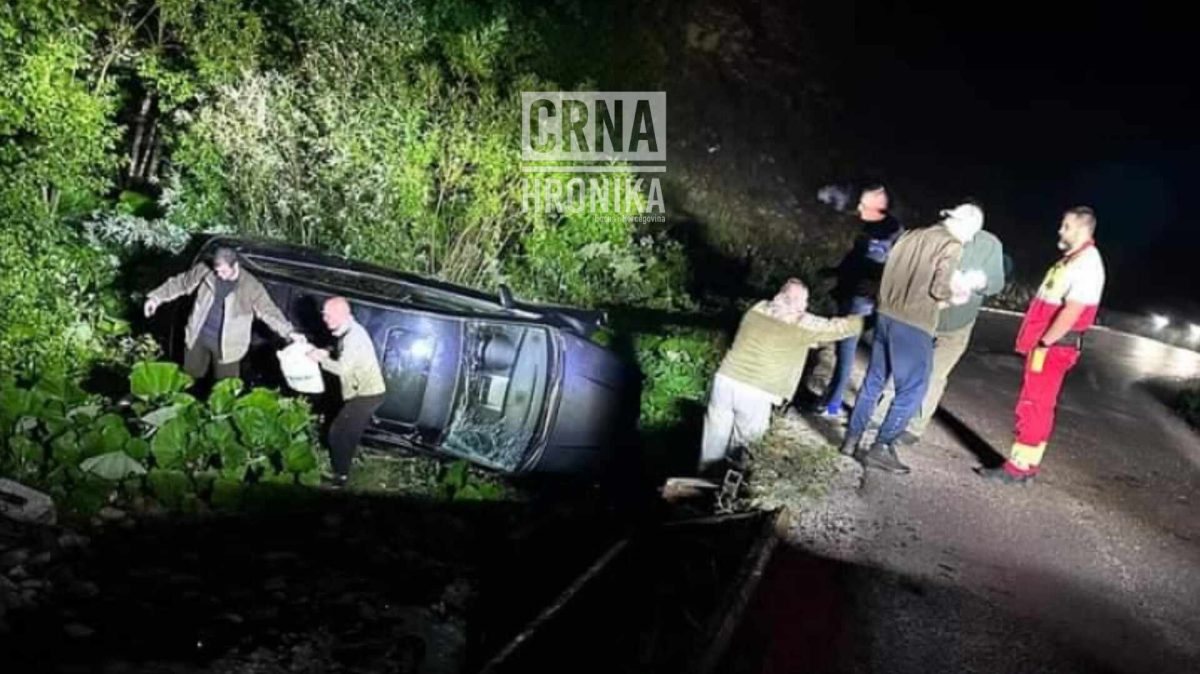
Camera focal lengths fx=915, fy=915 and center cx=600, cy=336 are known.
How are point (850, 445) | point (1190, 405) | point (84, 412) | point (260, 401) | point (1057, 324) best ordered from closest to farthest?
point (1057, 324), point (84, 412), point (260, 401), point (850, 445), point (1190, 405)

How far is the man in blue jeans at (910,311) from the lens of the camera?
5.82 m

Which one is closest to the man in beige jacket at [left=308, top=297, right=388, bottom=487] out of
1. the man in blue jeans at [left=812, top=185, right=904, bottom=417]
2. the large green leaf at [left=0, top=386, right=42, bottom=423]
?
the large green leaf at [left=0, top=386, right=42, bottom=423]

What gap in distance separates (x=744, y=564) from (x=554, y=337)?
2.79 m

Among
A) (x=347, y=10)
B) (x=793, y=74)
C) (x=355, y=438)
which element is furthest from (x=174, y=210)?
(x=793, y=74)

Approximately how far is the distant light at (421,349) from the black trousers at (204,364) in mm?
1324

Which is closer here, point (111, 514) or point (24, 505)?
point (24, 505)

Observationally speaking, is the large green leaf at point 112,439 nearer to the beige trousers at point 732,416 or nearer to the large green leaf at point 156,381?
the large green leaf at point 156,381

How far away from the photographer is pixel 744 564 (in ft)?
15.4

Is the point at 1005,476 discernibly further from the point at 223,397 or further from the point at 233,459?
the point at 223,397

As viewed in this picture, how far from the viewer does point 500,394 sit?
7.08 meters

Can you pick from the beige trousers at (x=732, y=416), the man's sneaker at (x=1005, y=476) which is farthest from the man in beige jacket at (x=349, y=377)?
the man's sneaker at (x=1005, y=476)

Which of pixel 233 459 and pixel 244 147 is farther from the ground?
pixel 244 147

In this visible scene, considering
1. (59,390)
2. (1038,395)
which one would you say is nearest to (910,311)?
(1038,395)

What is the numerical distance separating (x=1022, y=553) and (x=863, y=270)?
2418 mm
